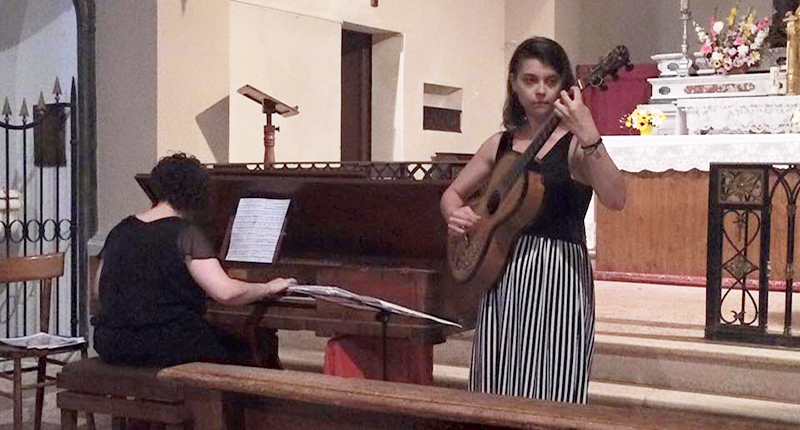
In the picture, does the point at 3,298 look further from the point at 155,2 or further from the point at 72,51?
the point at 155,2

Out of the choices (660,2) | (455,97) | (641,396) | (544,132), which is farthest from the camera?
(660,2)

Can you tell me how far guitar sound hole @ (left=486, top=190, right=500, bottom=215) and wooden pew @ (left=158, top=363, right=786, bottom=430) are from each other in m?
0.70

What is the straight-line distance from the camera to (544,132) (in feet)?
8.70

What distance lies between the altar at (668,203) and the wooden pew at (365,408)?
4.49 m

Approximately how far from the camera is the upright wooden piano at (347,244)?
3.67 meters

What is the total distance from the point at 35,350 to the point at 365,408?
2723 mm

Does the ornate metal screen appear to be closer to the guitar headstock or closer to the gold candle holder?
the guitar headstock

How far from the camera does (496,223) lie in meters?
2.76

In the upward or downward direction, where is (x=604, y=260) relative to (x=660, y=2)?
downward

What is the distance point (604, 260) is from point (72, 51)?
151 inches

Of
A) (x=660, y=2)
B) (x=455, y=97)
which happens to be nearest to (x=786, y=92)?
(x=455, y=97)

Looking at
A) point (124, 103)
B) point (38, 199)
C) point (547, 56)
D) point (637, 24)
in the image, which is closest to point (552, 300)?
point (547, 56)

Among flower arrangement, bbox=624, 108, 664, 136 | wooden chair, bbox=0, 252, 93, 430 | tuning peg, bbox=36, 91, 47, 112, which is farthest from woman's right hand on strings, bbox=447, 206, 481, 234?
flower arrangement, bbox=624, 108, 664, 136

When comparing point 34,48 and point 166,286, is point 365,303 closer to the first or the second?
point 166,286
